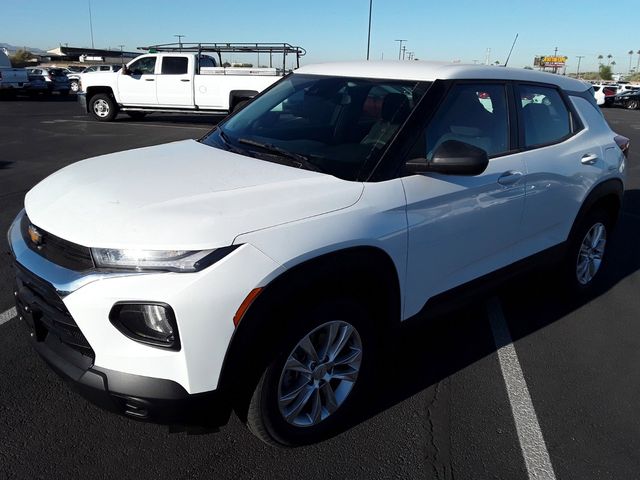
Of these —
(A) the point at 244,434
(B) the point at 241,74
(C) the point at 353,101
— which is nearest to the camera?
(A) the point at 244,434

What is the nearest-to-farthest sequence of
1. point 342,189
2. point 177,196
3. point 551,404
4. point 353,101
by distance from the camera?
point 177,196, point 342,189, point 551,404, point 353,101

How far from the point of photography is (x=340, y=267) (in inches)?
95.7

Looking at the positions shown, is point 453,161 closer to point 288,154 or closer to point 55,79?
point 288,154

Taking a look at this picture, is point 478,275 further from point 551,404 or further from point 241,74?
point 241,74

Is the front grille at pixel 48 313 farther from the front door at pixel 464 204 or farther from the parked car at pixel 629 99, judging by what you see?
the parked car at pixel 629 99

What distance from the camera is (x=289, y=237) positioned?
2264 mm

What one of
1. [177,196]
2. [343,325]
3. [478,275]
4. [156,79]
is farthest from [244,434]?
[156,79]

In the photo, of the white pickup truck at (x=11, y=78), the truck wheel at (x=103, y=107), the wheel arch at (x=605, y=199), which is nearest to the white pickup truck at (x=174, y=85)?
the truck wheel at (x=103, y=107)

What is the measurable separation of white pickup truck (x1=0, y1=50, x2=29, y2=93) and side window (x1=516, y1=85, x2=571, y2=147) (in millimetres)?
25395

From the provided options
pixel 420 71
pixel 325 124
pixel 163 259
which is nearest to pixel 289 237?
pixel 163 259

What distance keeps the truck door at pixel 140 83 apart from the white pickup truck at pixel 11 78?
10.9 metres

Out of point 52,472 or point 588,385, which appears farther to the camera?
point 588,385

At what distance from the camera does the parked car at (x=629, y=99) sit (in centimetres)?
3381

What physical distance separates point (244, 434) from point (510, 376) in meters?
1.67
